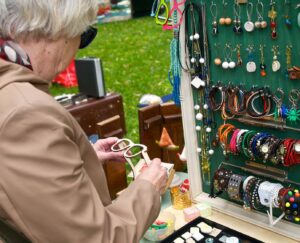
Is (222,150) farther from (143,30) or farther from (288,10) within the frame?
Answer: (143,30)

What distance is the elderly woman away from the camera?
700 millimetres

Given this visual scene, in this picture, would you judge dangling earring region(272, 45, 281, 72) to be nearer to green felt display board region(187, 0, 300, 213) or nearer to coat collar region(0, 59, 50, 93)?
green felt display board region(187, 0, 300, 213)

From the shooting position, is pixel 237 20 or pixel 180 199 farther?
pixel 180 199

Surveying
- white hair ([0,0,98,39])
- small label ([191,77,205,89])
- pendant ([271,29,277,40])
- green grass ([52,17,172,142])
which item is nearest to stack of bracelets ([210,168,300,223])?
small label ([191,77,205,89])

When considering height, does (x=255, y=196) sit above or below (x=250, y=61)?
below

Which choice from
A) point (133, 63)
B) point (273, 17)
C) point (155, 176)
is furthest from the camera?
point (133, 63)

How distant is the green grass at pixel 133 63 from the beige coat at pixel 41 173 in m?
2.47

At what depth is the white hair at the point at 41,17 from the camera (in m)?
0.76

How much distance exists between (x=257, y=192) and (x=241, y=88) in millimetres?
307

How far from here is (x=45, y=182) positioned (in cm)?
70

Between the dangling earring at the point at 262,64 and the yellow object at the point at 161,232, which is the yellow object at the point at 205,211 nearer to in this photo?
the yellow object at the point at 161,232

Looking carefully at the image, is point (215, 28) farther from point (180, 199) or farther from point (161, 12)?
point (180, 199)

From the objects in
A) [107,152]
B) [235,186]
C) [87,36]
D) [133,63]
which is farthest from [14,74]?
[133,63]

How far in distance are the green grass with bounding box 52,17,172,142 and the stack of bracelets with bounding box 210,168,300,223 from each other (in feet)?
6.49
